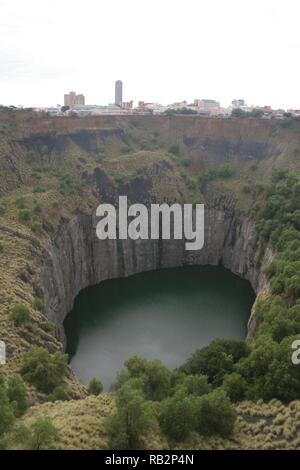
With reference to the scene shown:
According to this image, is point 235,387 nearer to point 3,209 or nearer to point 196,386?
point 196,386

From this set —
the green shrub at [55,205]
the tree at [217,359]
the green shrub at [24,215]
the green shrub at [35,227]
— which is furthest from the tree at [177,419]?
the green shrub at [55,205]

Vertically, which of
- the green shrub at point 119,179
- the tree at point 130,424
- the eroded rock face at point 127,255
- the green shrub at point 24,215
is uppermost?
the green shrub at point 119,179

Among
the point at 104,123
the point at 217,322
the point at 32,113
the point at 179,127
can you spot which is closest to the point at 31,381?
the point at 217,322

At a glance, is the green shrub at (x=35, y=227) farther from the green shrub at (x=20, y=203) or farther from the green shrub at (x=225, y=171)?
the green shrub at (x=225, y=171)

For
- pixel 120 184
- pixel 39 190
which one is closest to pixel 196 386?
pixel 39 190
